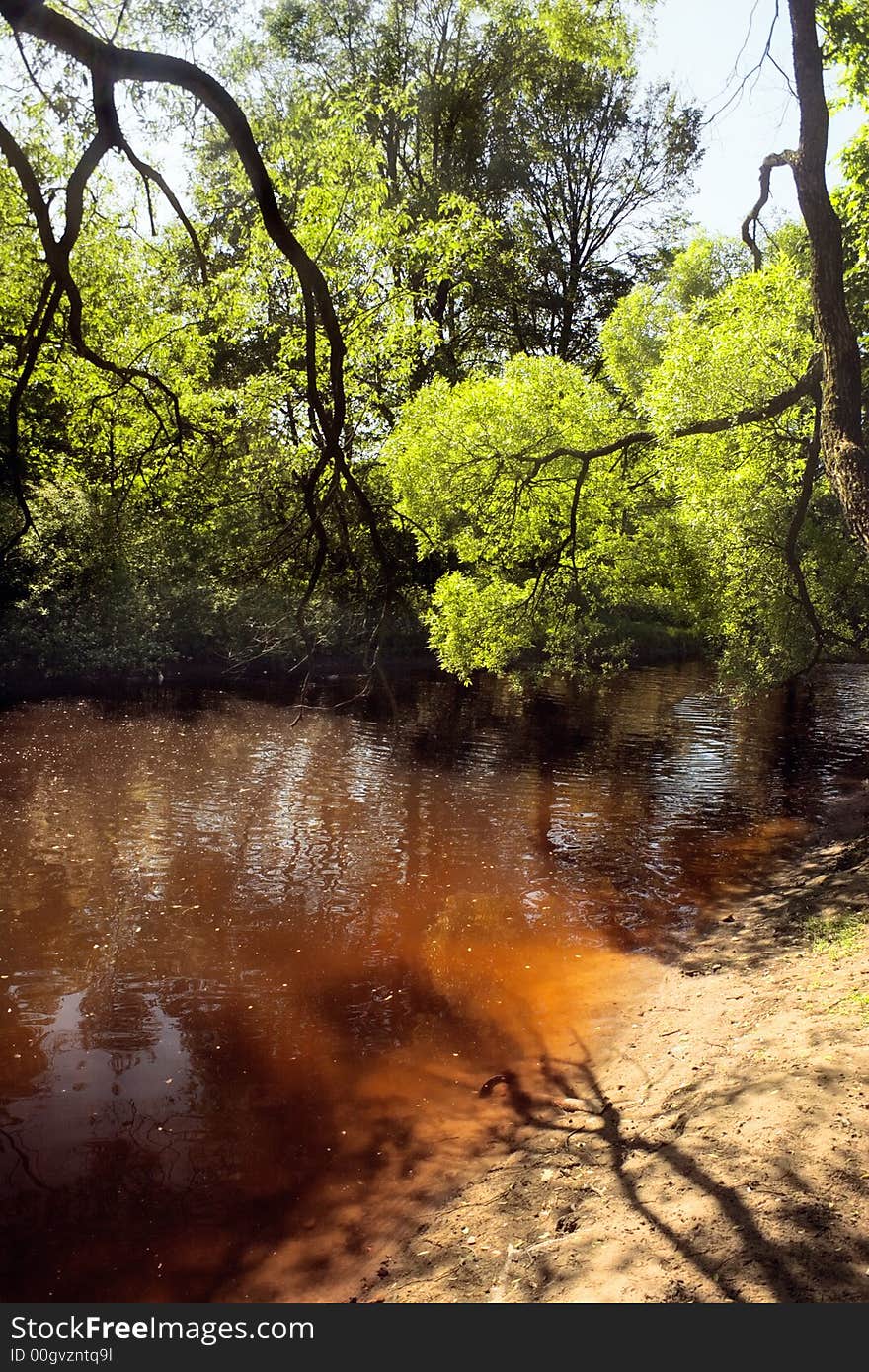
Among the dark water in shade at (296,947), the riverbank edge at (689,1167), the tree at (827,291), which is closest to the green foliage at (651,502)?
the dark water in shade at (296,947)

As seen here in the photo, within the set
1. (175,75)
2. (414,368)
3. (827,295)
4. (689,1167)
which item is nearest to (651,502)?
(414,368)

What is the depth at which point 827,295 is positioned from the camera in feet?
23.9

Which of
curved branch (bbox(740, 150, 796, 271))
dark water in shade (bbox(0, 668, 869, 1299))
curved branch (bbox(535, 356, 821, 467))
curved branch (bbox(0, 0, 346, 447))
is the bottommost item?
dark water in shade (bbox(0, 668, 869, 1299))

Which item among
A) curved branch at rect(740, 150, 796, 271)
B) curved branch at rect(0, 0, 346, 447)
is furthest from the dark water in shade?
curved branch at rect(740, 150, 796, 271)

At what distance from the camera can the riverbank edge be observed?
4574 millimetres

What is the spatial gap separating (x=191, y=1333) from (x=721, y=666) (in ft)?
53.6

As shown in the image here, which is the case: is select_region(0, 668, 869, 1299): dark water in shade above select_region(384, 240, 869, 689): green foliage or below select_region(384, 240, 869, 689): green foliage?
below

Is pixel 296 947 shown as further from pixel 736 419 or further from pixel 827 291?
pixel 827 291

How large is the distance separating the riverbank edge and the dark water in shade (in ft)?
1.90

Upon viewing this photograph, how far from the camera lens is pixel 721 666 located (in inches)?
748

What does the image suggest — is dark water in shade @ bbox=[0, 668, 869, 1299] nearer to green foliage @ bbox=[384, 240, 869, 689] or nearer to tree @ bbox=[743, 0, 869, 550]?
green foliage @ bbox=[384, 240, 869, 689]

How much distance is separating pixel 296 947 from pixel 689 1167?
6.06 meters

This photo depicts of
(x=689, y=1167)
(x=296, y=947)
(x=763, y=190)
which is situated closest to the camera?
(x=689, y=1167)

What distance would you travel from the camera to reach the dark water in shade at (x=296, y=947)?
6.36m
